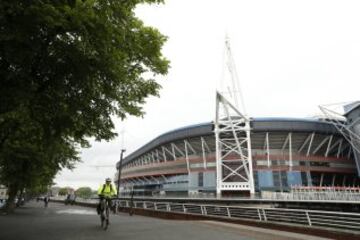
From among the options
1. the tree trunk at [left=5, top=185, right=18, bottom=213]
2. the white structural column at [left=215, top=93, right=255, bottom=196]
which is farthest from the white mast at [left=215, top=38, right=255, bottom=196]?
the tree trunk at [left=5, top=185, right=18, bottom=213]

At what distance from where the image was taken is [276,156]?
7081cm

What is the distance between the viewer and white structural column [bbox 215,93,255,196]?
64375 mm

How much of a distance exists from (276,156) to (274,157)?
1.80ft

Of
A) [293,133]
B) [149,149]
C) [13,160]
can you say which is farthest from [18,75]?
[149,149]

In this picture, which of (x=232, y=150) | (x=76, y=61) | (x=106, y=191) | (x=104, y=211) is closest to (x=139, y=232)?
(x=104, y=211)

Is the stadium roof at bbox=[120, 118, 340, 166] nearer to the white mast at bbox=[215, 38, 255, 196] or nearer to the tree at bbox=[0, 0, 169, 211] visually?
the white mast at bbox=[215, 38, 255, 196]

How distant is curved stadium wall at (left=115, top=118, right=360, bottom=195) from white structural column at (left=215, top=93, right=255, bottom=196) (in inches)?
106

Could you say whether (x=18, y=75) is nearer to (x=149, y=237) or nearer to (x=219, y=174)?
(x=149, y=237)

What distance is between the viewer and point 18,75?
278 inches

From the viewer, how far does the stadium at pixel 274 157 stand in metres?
68.4

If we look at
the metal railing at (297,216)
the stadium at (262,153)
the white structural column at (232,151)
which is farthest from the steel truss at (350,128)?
the metal railing at (297,216)

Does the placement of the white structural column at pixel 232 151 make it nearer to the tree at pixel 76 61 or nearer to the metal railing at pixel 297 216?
the metal railing at pixel 297 216

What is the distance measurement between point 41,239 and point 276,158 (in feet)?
223

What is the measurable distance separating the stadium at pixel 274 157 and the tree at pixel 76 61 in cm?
5821
